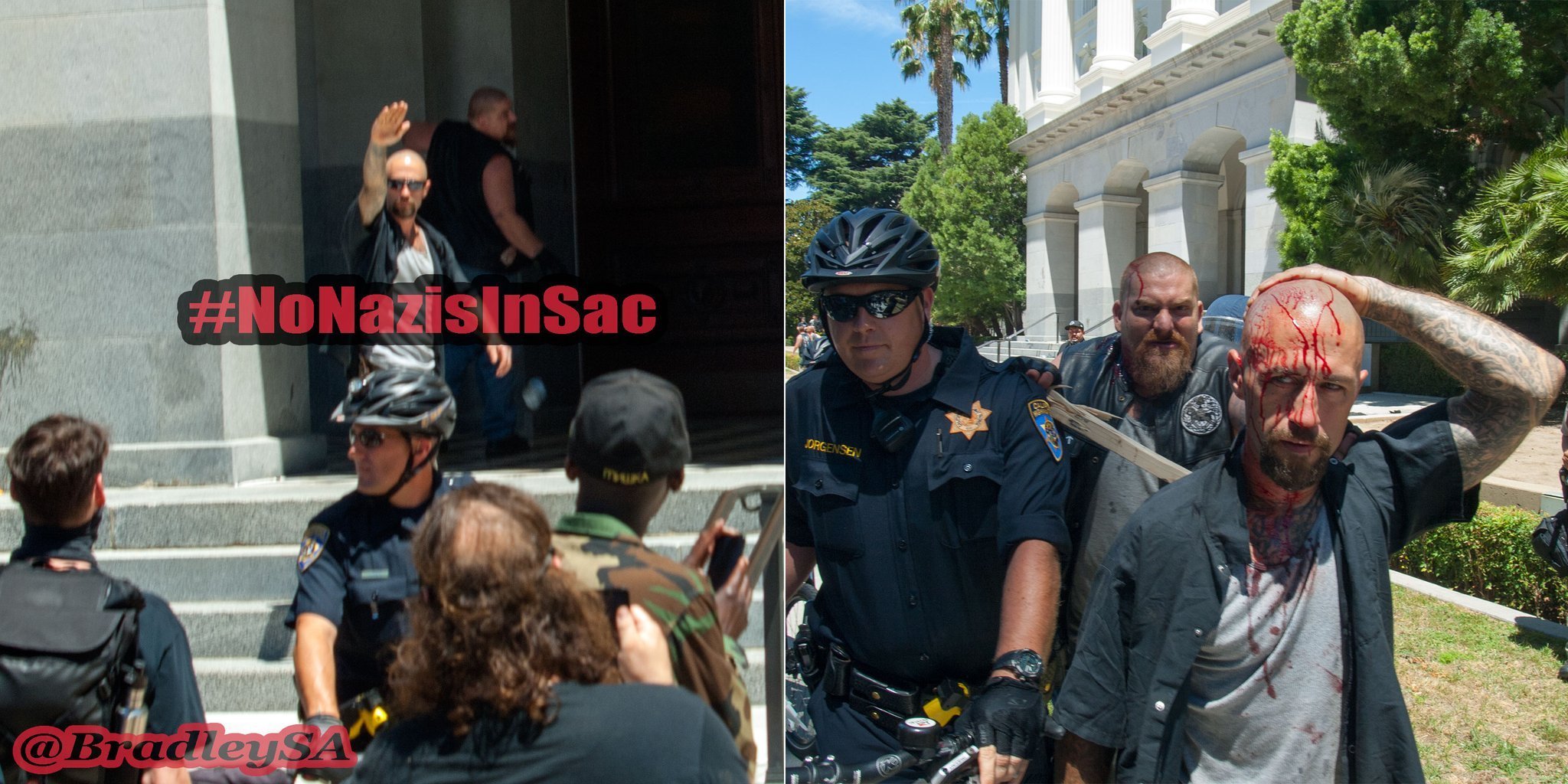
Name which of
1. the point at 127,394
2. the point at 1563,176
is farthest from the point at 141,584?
the point at 1563,176

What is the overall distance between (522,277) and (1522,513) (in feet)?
17.3

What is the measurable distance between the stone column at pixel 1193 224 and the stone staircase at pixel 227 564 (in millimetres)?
1584

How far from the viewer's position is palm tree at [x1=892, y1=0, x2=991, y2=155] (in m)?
2.86

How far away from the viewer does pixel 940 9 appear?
10.4 ft

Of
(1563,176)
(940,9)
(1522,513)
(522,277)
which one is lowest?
(1522,513)

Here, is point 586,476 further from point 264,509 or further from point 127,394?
point 127,394

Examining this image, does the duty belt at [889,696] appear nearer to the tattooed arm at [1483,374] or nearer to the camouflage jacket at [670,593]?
the camouflage jacket at [670,593]

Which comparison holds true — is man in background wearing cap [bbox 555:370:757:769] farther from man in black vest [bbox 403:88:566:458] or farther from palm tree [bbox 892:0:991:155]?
palm tree [bbox 892:0:991:155]

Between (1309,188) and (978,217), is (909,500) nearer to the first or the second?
(978,217)

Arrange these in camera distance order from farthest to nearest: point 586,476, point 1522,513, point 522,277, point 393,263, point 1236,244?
1. point 1522,513
2. point 1236,244
3. point 522,277
4. point 393,263
5. point 586,476

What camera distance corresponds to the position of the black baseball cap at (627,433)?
1905mm

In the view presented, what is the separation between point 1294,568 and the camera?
188 cm

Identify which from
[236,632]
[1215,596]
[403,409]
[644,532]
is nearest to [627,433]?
[644,532]

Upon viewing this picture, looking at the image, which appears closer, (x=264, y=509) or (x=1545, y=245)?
(x=264, y=509)
